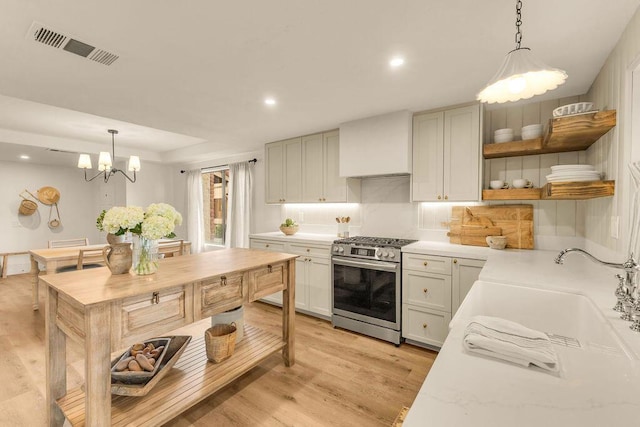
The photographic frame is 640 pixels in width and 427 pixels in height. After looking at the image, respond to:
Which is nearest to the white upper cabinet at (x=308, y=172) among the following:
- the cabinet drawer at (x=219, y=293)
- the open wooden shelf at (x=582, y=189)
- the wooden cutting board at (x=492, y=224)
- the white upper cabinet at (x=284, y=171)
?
the white upper cabinet at (x=284, y=171)

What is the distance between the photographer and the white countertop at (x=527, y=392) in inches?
23.0

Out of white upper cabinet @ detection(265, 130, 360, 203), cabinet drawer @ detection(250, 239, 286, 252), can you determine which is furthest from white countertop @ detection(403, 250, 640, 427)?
cabinet drawer @ detection(250, 239, 286, 252)

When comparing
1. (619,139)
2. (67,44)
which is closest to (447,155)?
(619,139)

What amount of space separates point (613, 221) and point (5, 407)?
420cm

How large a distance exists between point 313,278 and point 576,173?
105 inches

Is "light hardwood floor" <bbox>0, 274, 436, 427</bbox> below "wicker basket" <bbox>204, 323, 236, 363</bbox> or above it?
below

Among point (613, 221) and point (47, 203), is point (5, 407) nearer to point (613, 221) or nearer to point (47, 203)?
point (613, 221)

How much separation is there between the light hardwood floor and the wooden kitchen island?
0.26m

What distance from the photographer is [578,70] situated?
84.8 inches

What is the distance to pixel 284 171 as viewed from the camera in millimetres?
4258

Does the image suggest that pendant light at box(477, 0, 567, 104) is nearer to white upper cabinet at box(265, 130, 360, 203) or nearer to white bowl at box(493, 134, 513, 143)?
white bowl at box(493, 134, 513, 143)

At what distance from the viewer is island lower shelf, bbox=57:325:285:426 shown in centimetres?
158

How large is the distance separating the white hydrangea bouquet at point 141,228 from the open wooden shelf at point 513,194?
2.74 meters

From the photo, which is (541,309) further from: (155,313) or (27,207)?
(27,207)
